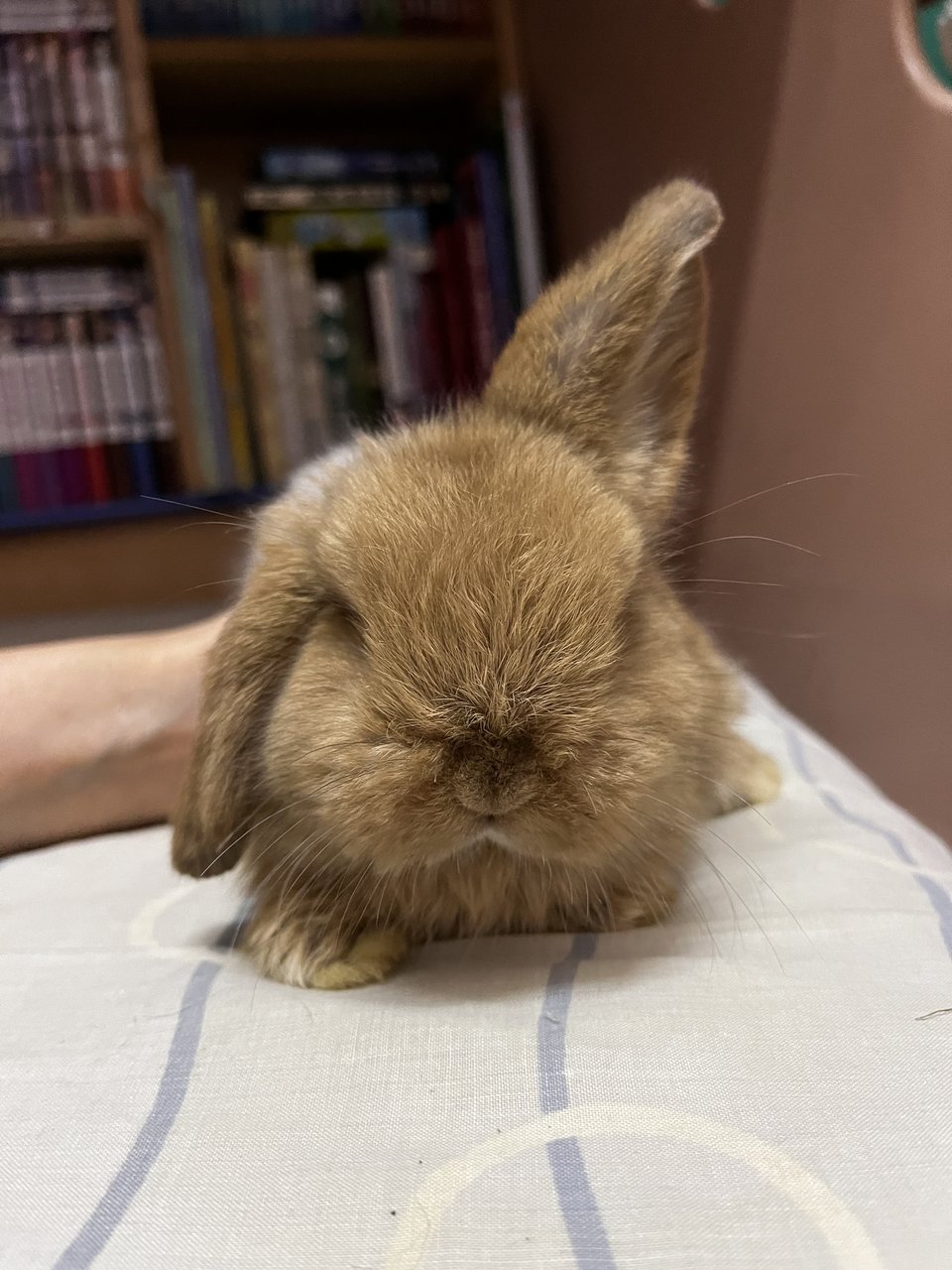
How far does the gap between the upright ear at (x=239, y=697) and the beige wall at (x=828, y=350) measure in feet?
1.25

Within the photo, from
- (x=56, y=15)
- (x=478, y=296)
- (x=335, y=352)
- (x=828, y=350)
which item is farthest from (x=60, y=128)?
(x=828, y=350)

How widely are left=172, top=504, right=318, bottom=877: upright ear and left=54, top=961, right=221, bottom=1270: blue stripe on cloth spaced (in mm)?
105

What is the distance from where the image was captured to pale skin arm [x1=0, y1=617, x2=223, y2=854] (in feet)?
3.04

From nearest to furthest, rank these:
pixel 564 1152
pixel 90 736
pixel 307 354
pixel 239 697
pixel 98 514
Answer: pixel 564 1152
pixel 239 697
pixel 90 736
pixel 98 514
pixel 307 354

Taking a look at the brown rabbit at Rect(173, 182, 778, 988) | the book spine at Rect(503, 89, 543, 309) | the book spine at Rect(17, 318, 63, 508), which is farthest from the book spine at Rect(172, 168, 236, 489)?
the brown rabbit at Rect(173, 182, 778, 988)

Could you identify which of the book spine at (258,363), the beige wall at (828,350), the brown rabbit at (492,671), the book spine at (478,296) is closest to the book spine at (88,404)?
the book spine at (258,363)

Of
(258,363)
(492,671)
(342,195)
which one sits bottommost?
(492,671)

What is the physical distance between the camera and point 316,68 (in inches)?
73.4

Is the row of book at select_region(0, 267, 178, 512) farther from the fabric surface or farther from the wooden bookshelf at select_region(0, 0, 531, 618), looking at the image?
the fabric surface

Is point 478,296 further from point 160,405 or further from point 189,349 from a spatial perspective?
point 160,405

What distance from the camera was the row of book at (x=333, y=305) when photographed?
1.85m

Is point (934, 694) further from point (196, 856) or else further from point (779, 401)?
point (196, 856)

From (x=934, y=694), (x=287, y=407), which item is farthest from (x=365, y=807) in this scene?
(x=287, y=407)

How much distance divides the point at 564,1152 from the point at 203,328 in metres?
1.77
